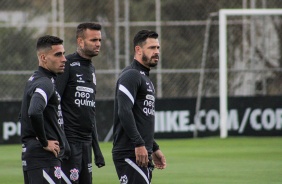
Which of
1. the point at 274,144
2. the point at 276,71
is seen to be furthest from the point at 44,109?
the point at 276,71

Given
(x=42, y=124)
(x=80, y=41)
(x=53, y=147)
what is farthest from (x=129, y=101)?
(x=80, y=41)

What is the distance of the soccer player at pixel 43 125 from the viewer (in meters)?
7.29

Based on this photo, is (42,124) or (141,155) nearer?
(42,124)

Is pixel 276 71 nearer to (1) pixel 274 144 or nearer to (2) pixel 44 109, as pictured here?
(1) pixel 274 144

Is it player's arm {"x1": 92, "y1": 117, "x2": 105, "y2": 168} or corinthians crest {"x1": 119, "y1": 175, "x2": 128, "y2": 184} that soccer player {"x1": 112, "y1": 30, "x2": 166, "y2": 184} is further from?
player's arm {"x1": 92, "y1": 117, "x2": 105, "y2": 168}

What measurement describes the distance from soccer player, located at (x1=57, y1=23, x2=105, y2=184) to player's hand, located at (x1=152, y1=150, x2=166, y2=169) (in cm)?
75

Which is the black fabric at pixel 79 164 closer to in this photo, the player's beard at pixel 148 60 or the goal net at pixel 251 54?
the player's beard at pixel 148 60

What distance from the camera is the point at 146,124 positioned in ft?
26.9

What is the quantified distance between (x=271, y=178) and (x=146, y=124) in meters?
5.25

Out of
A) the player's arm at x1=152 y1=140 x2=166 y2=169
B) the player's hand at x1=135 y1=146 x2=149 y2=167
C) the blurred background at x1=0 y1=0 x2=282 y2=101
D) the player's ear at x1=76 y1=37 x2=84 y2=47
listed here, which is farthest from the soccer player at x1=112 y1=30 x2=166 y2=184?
the blurred background at x1=0 y1=0 x2=282 y2=101

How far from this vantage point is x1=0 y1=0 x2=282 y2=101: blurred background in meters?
21.8

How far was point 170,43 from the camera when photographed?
2392cm

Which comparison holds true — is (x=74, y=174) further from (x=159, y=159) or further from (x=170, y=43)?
(x=170, y=43)

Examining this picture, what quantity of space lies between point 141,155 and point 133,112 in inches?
18.8
